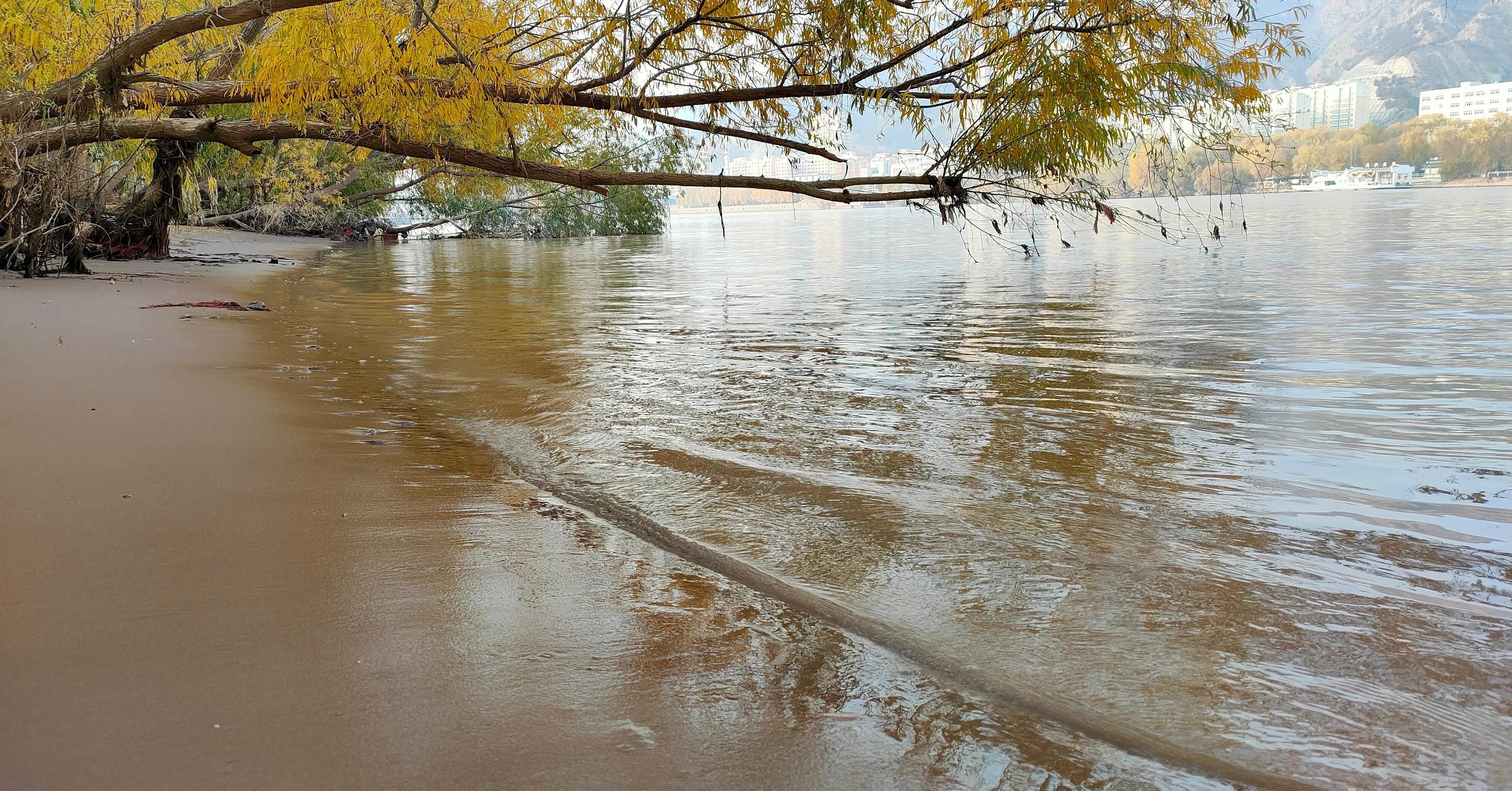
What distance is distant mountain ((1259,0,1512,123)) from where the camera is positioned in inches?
482

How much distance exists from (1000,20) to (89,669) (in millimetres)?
7387

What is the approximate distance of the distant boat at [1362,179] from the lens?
258 ft

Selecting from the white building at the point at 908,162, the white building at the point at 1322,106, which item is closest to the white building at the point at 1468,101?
the white building at the point at 1322,106

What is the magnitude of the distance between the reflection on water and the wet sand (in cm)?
4

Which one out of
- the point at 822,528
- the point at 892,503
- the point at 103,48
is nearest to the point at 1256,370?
the point at 892,503

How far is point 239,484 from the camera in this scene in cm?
407

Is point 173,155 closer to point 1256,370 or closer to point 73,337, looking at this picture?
point 73,337

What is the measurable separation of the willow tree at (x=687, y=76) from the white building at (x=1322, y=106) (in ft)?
1.08

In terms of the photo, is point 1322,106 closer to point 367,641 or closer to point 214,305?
point 214,305

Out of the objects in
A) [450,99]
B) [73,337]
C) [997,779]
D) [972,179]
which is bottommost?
[997,779]

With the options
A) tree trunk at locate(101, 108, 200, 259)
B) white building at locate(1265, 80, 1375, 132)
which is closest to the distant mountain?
white building at locate(1265, 80, 1375, 132)

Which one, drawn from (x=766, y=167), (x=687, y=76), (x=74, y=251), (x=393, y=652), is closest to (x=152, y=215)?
(x=74, y=251)

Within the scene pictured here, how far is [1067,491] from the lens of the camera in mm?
4305

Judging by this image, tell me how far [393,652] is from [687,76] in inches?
282
